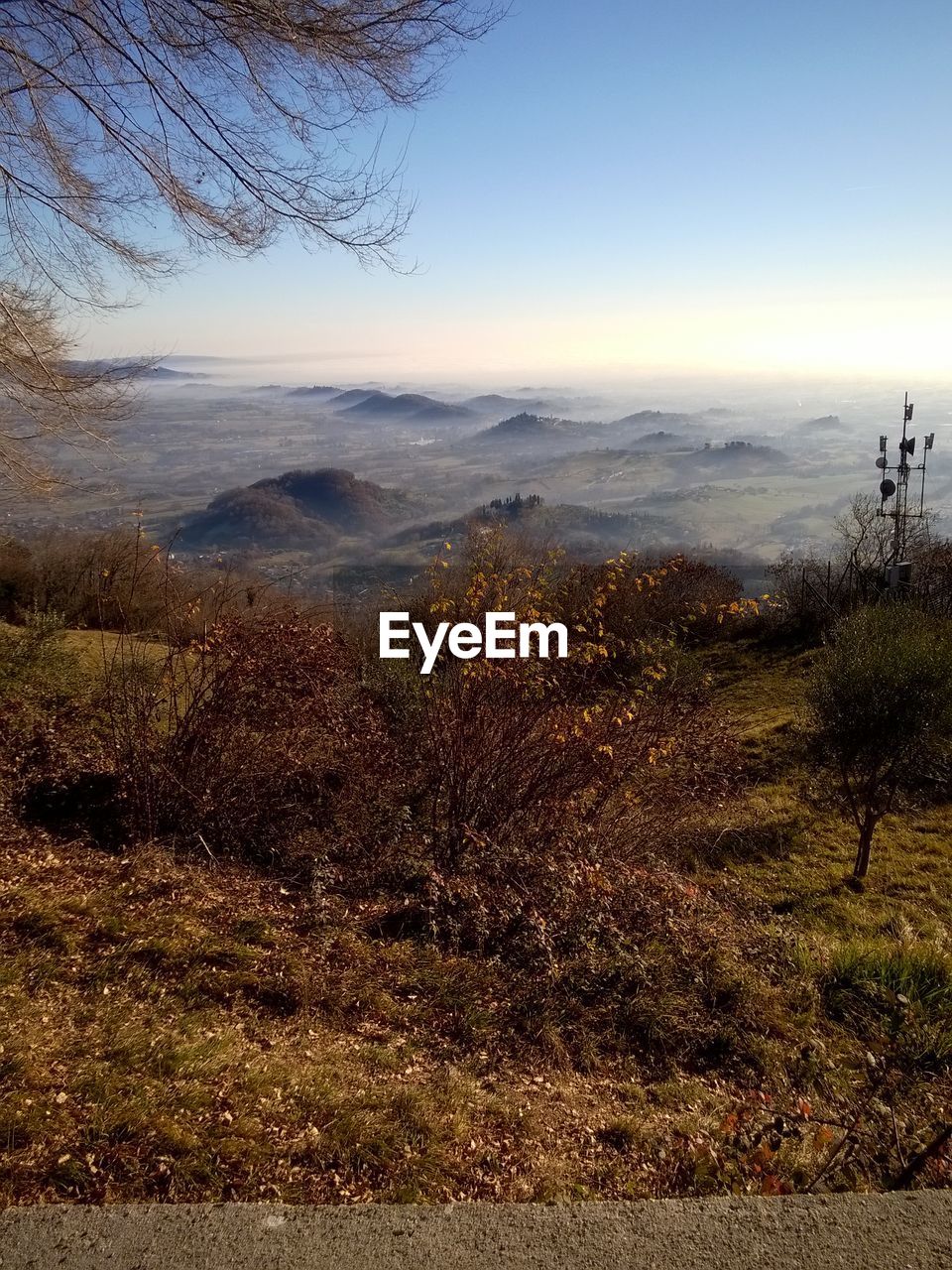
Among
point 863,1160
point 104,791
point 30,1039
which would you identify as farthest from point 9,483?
point 863,1160

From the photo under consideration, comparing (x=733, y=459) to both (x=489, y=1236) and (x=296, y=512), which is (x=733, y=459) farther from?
(x=489, y=1236)

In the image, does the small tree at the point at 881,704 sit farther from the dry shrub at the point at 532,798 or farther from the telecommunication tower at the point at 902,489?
the telecommunication tower at the point at 902,489

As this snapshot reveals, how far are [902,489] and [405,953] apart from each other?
79.1ft

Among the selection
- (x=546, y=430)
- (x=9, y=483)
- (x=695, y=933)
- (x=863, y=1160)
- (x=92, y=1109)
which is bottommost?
(x=695, y=933)

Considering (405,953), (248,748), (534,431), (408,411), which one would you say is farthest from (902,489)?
(408,411)

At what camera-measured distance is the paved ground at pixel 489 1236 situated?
8.00 ft

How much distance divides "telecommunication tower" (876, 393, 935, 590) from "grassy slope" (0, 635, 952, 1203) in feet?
65.7

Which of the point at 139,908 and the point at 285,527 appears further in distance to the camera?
the point at 285,527

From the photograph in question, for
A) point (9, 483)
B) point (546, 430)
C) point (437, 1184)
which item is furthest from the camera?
point (546, 430)

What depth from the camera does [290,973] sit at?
14.6ft

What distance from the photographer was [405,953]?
16.6 feet

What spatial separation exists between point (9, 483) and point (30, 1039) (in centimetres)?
457

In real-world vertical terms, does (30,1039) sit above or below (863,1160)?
above

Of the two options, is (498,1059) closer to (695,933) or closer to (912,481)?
(695,933)
